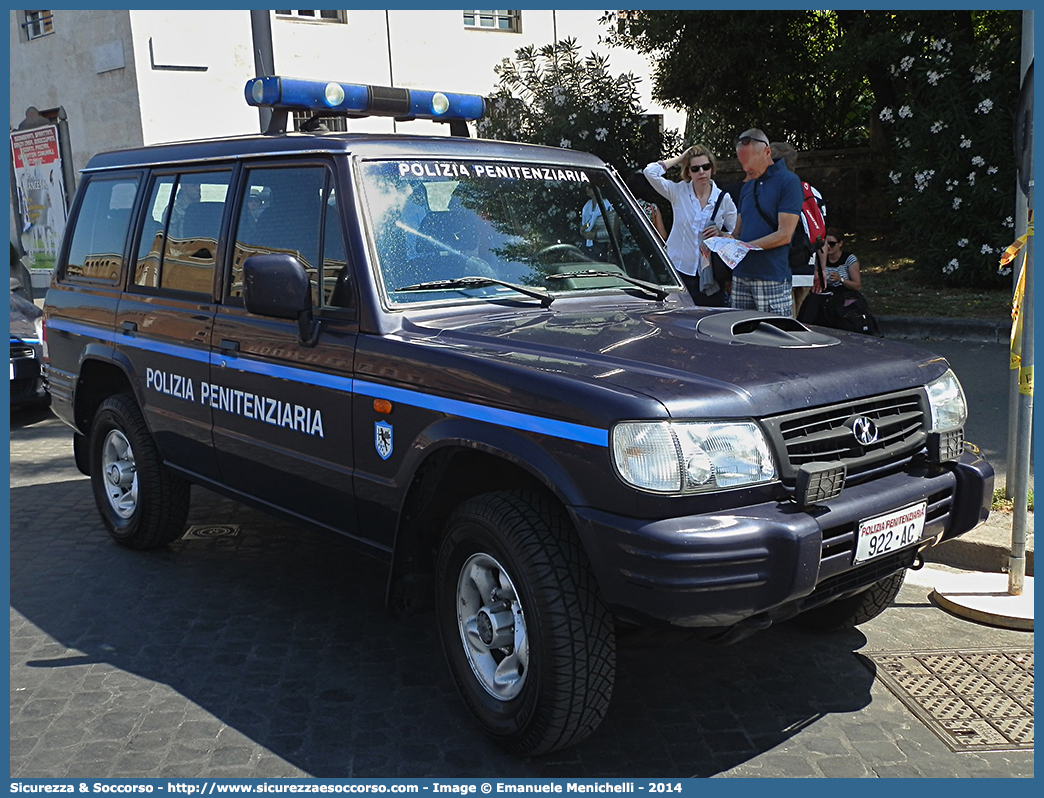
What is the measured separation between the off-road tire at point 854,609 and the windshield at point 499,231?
1.54 meters

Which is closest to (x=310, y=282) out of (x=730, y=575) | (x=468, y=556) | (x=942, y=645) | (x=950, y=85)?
(x=468, y=556)

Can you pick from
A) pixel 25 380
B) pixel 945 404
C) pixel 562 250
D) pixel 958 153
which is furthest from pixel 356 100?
pixel 958 153

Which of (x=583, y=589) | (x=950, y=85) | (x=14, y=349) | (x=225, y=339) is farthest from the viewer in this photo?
(x=950, y=85)

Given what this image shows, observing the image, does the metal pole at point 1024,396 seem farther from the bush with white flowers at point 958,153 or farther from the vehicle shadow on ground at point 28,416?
the bush with white flowers at point 958,153

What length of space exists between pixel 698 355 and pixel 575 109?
9954 millimetres

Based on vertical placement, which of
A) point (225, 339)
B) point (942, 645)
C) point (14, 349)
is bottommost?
point (942, 645)

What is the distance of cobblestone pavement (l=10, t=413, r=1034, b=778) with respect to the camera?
3482mm

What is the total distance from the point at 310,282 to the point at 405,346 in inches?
26.4

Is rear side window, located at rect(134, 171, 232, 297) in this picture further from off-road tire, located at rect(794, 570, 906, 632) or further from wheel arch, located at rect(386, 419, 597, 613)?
off-road tire, located at rect(794, 570, 906, 632)

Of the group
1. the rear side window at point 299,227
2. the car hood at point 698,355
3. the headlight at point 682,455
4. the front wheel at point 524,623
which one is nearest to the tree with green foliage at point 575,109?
the rear side window at point 299,227

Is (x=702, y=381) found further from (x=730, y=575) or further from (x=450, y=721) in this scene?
(x=450, y=721)

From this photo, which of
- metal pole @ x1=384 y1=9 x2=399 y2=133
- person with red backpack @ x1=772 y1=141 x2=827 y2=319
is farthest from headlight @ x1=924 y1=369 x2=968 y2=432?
metal pole @ x1=384 y1=9 x2=399 y2=133

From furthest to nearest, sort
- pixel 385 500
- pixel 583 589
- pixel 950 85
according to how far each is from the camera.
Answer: pixel 950 85 → pixel 385 500 → pixel 583 589

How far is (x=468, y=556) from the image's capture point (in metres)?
3.60
